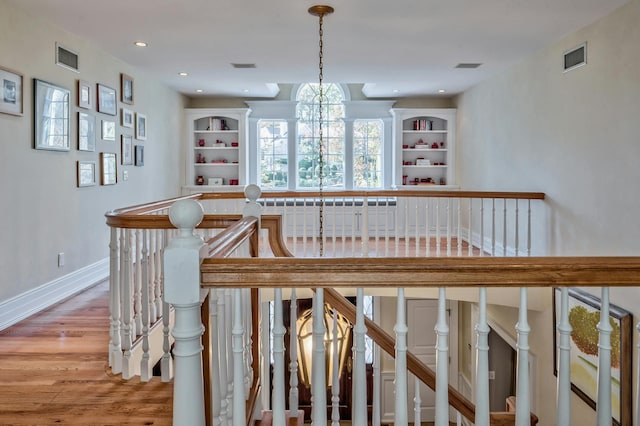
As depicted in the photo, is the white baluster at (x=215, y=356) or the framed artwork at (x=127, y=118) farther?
the framed artwork at (x=127, y=118)

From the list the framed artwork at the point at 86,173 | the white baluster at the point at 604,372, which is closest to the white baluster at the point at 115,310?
the framed artwork at the point at 86,173

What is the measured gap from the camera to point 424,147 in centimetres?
789

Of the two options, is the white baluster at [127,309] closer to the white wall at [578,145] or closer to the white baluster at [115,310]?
the white baluster at [115,310]

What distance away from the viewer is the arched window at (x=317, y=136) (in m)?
8.16

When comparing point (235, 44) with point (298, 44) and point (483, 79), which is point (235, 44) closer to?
point (298, 44)

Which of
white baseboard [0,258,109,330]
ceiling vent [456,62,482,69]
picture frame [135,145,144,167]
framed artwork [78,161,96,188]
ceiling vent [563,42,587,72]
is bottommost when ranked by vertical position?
white baseboard [0,258,109,330]

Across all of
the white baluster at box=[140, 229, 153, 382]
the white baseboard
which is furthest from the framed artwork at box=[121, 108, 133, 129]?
the white baluster at box=[140, 229, 153, 382]

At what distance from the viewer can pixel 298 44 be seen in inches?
183

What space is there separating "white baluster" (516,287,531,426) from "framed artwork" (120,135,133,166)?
201 inches

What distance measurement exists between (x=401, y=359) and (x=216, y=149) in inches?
282

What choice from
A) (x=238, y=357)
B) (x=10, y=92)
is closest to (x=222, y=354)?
(x=238, y=357)

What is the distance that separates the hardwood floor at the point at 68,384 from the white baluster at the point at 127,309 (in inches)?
3.3

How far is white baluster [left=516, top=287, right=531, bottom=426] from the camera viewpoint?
1226 millimetres

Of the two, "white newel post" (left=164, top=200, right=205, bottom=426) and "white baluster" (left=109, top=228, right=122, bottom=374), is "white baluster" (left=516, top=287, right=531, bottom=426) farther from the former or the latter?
"white baluster" (left=109, top=228, right=122, bottom=374)
